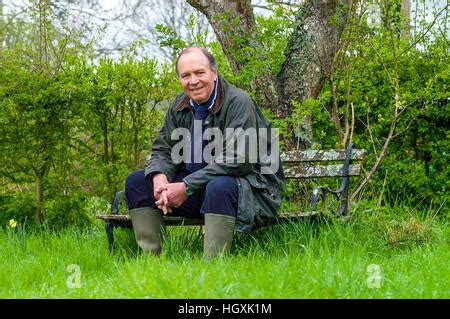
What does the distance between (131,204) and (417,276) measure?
1.86m

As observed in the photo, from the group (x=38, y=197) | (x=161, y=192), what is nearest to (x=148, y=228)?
(x=161, y=192)

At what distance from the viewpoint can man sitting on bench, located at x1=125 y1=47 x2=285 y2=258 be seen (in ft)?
13.5

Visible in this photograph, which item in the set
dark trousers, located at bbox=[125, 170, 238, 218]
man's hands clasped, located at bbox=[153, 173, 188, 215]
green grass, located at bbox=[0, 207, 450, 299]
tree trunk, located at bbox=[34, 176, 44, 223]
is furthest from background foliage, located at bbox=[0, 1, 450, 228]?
man's hands clasped, located at bbox=[153, 173, 188, 215]

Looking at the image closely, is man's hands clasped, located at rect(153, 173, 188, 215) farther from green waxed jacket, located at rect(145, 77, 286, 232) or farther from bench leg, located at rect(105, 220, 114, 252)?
bench leg, located at rect(105, 220, 114, 252)

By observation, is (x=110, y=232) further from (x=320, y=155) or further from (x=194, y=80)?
(x=320, y=155)

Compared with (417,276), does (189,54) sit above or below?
above

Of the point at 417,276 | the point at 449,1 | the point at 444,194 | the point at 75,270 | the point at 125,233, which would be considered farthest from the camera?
the point at 444,194

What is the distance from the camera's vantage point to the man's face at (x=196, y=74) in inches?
172

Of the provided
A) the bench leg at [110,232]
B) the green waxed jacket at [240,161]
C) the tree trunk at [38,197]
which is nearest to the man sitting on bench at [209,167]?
the green waxed jacket at [240,161]

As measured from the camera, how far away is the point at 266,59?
232 inches

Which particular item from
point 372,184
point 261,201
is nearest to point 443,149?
point 372,184

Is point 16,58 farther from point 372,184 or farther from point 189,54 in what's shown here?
point 372,184

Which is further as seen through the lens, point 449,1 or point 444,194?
point 444,194

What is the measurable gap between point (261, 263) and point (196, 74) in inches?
50.9
